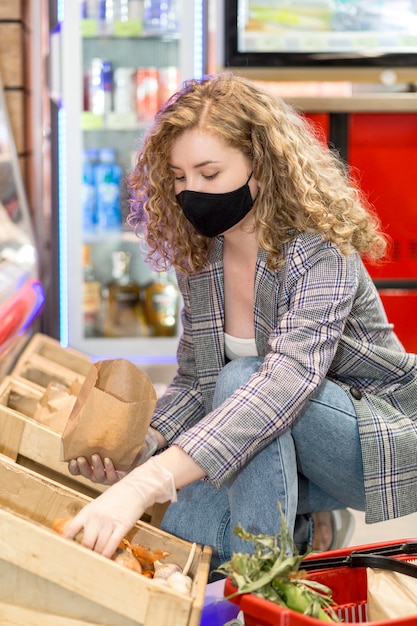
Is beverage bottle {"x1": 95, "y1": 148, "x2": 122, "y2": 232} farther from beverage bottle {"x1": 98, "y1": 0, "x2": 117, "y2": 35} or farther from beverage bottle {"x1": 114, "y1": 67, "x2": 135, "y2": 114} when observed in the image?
beverage bottle {"x1": 98, "y1": 0, "x2": 117, "y2": 35}

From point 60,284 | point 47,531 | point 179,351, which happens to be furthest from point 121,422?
point 60,284

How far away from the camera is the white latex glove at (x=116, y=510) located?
1302 millimetres

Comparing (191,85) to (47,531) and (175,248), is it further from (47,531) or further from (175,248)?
(47,531)

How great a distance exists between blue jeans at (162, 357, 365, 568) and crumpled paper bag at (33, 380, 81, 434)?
326 millimetres

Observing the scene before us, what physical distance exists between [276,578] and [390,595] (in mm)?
217

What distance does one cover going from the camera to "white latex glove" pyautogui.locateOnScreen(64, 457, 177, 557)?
1.30 meters

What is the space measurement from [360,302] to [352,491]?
39 centimetres

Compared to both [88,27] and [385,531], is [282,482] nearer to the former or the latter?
[385,531]

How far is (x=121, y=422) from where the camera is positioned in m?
1.57

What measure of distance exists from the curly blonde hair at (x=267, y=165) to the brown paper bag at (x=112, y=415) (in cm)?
40

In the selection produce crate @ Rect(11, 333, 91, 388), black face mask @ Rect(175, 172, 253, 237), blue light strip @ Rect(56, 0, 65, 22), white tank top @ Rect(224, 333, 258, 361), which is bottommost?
produce crate @ Rect(11, 333, 91, 388)

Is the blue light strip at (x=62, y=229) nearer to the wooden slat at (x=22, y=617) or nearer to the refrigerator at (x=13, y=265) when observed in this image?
the refrigerator at (x=13, y=265)

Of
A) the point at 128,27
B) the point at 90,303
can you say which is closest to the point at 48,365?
the point at 90,303

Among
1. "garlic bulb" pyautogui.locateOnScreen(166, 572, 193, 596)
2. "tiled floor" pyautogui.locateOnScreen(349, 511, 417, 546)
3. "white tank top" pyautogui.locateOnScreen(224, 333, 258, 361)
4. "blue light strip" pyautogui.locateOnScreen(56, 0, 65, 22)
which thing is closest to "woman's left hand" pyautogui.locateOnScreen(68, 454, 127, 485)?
"garlic bulb" pyautogui.locateOnScreen(166, 572, 193, 596)
